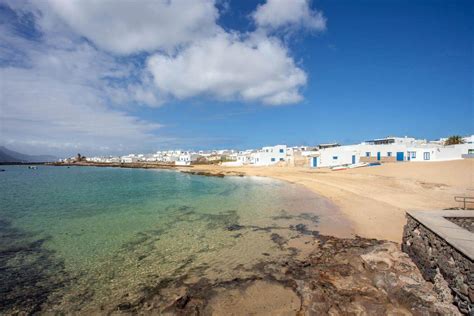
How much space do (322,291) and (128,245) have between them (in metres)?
9.29

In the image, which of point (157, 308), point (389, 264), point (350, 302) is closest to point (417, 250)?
point (389, 264)

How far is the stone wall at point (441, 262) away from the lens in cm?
575

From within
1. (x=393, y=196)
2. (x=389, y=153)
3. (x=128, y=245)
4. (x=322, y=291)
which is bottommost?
(x=128, y=245)

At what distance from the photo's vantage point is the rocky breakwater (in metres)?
6.46

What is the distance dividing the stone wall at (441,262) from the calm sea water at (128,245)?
4888 millimetres

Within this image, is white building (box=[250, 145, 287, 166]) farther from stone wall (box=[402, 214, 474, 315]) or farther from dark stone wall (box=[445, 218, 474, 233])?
stone wall (box=[402, 214, 474, 315])

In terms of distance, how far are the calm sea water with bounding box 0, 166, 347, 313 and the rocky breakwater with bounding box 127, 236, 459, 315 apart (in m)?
0.89

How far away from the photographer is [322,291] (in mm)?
7285

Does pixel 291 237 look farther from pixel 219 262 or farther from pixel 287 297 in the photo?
pixel 287 297

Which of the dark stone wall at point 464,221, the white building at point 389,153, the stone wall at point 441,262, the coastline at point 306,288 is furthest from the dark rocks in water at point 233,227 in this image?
the white building at point 389,153

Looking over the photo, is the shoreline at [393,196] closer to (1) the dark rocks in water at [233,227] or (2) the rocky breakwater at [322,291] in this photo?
(2) the rocky breakwater at [322,291]

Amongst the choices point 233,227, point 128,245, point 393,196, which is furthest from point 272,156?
point 128,245

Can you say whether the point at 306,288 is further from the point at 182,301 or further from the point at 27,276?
the point at 27,276

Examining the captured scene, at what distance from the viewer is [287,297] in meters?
7.29
